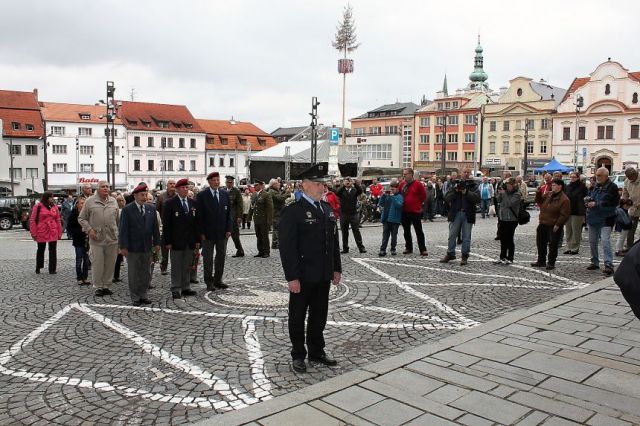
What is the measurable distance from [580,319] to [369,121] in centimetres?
9378

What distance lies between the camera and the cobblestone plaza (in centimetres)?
456

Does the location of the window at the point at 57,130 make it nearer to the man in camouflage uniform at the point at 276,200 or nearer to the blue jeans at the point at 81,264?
the man in camouflage uniform at the point at 276,200

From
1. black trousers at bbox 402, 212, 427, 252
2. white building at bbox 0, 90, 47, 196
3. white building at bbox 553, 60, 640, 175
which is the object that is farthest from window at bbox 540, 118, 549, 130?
black trousers at bbox 402, 212, 427, 252

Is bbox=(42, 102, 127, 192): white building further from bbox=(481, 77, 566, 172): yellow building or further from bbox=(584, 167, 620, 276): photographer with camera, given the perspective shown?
bbox=(584, 167, 620, 276): photographer with camera

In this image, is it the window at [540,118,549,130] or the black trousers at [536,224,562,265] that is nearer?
the black trousers at [536,224,562,265]

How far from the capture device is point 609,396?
4.43m

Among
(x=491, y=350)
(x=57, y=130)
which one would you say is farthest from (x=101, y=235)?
(x=57, y=130)

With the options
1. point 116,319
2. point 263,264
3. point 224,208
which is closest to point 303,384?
point 116,319

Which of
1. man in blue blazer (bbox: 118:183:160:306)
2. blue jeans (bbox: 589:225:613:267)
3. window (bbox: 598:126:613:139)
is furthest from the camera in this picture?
window (bbox: 598:126:613:139)

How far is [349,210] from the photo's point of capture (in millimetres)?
13789

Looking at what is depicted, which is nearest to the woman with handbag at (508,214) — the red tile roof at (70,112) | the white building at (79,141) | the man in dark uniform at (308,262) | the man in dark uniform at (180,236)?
the man in dark uniform at (180,236)

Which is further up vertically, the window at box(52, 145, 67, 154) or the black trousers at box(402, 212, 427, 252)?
the window at box(52, 145, 67, 154)

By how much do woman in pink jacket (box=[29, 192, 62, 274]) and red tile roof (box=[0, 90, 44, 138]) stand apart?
64.9 meters

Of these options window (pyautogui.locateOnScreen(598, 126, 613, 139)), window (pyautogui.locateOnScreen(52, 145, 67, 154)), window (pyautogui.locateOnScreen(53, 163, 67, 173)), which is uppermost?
window (pyautogui.locateOnScreen(598, 126, 613, 139))
